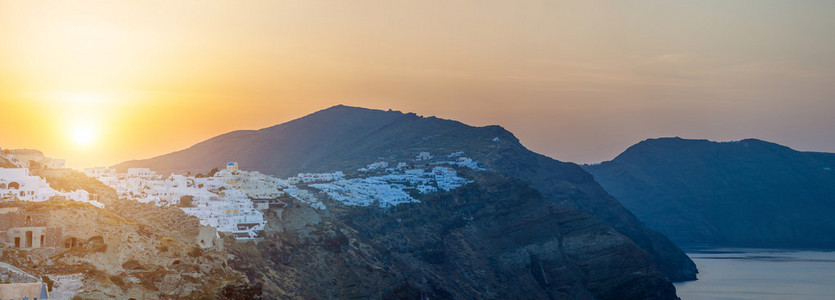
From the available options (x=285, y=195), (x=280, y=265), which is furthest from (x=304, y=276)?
(x=285, y=195)

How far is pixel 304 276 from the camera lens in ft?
403

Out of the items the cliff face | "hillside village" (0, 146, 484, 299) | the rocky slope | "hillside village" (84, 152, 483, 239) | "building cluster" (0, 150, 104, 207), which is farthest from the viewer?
the cliff face

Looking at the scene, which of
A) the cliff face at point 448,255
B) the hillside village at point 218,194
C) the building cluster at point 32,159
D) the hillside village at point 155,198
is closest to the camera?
the hillside village at point 155,198

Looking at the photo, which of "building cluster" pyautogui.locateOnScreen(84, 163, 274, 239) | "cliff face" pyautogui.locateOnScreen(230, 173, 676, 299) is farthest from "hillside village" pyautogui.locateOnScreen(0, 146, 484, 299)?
"cliff face" pyautogui.locateOnScreen(230, 173, 676, 299)

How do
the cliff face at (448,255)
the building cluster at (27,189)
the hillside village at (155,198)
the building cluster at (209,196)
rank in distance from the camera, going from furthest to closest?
the cliff face at (448,255) → the building cluster at (209,196) → the building cluster at (27,189) → the hillside village at (155,198)

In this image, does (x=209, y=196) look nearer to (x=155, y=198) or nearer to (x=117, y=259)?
(x=155, y=198)

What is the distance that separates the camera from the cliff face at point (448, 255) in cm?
12494

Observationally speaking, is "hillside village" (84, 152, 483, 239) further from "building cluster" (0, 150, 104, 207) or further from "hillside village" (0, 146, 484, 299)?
"building cluster" (0, 150, 104, 207)

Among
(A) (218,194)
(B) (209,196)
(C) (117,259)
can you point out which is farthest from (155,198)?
(C) (117,259)

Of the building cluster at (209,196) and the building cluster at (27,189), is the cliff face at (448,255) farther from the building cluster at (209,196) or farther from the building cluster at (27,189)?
the building cluster at (27,189)

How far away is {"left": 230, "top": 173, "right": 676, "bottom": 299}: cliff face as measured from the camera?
125 metres

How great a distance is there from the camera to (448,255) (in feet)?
573

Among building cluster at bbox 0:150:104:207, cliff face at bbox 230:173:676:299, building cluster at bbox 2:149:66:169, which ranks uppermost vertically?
building cluster at bbox 2:149:66:169

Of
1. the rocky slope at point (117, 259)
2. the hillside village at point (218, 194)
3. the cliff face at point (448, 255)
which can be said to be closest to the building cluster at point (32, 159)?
the hillside village at point (218, 194)
